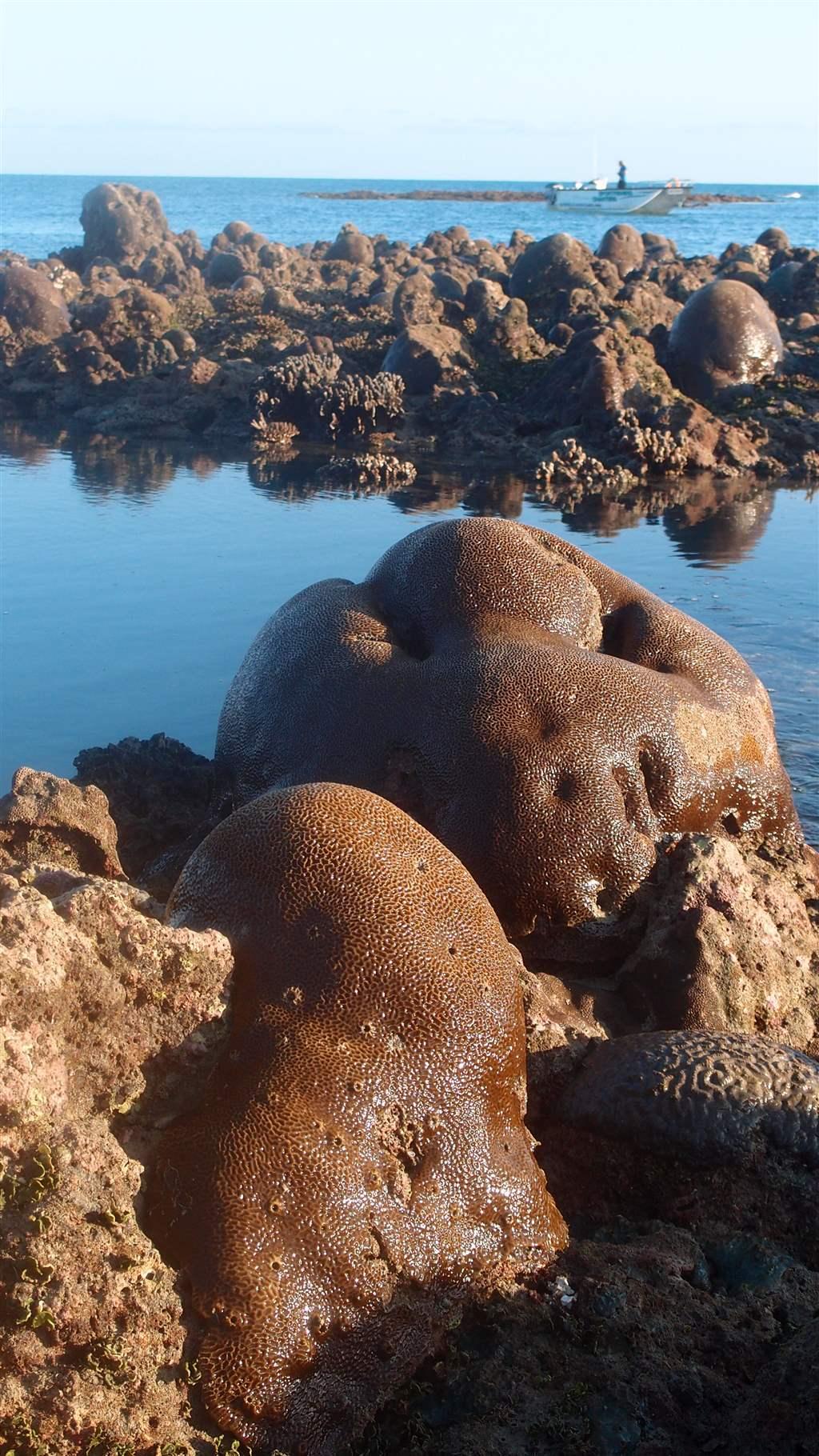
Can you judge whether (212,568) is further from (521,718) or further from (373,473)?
(521,718)

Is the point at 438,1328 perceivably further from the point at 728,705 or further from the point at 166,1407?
the point at 728,705

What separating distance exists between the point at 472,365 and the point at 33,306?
8.61 meters

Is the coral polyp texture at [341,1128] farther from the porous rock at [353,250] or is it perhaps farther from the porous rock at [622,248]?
the porous rock at [353,250]

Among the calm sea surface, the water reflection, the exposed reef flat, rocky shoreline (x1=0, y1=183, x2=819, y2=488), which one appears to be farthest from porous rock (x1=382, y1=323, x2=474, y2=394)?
the exposed reef flat

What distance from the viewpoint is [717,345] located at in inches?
731

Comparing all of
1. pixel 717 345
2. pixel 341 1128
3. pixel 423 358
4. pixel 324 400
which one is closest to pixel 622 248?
pixel 423 358

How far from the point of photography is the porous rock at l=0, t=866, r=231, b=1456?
9.24ft

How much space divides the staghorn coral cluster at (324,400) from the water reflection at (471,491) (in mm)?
728

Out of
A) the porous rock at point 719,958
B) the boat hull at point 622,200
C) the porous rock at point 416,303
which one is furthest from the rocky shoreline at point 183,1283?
the boat hull at point 622,200

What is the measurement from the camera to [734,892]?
502 centimetres

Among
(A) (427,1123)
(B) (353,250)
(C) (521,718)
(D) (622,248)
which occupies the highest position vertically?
(C) (521,718)

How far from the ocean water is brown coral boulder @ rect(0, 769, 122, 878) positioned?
48.9 meters

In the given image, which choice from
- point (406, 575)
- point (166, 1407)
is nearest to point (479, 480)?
point (406, 575)

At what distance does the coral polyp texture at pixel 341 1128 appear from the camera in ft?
10.3
